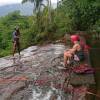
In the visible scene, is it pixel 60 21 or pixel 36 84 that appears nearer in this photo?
pixel 36 84

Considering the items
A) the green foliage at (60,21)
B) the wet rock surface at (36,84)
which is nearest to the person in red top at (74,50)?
the wet rock surface at (36,84)

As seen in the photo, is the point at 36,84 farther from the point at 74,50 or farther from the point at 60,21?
the point at 60,21

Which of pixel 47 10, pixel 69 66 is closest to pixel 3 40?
pixel 47 10

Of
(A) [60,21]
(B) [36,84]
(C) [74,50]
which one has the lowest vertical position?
(A) [60,21]

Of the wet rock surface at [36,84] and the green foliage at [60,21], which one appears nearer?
the wet rock surface at [36,84]

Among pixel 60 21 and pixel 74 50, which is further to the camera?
pixel 60 21

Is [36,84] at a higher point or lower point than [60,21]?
higher

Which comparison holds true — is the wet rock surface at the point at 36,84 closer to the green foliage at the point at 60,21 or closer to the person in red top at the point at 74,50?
the person in red top at the point at 74,50

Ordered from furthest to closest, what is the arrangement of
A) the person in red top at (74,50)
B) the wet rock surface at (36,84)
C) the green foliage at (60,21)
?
1. the green foliage at (60,21)
2. the person in red top at (74,50)
3. the wet rock surface at (36,84)

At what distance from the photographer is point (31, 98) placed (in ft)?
38.0

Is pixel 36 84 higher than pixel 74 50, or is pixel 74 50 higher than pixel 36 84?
pixel 74 50

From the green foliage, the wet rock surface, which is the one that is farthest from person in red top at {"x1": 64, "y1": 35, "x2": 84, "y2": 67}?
the green foliage

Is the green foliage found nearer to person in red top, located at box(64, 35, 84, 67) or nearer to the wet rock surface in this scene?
the wet rock surface

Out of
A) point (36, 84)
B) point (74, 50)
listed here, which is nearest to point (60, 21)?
point (74, 50)
